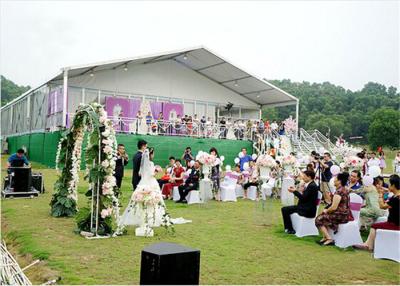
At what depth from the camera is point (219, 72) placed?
26297 mm

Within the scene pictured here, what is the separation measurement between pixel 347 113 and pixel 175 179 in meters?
46.3

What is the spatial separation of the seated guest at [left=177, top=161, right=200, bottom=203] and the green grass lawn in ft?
8.81

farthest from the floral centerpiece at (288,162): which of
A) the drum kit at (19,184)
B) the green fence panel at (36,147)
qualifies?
the green fence panel at (36,147)

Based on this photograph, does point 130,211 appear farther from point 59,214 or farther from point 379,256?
point 379,256

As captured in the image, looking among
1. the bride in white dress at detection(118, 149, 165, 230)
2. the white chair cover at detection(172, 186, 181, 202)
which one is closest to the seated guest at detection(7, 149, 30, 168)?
the white chair cover at detection(172, 186, 181, 202)

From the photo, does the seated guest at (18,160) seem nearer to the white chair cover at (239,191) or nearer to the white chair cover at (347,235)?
the white chair cover at (239,191)

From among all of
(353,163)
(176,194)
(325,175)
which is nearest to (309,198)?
(353,163)

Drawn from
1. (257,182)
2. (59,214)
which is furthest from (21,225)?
(257,182)

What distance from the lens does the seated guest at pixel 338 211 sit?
701 centimetres

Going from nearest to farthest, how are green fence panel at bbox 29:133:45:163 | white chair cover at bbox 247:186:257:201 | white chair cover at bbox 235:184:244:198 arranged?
1. white chair cover at bbox 247:186:257:201
2. white chair cover at bbox 235:184:244:198
3. green fence panel at bbox 29:133:45:163

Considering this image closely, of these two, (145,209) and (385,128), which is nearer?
(145,209)

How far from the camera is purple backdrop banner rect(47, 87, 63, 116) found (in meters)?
21.1

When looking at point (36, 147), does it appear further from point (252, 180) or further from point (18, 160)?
point (252, 180)

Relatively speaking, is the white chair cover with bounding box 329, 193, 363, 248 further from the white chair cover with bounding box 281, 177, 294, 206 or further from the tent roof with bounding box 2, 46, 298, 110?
the tent roof with bounding box 2, 46, 298, 110
